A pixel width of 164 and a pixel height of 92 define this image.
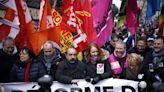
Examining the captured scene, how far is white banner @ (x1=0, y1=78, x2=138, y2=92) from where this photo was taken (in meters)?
8.00

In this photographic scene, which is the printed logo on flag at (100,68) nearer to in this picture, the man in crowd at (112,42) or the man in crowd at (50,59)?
the man in crowd at (50,59)

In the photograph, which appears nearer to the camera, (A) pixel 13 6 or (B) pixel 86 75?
(B) pixel 86 75

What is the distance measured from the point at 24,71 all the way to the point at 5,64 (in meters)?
0.60

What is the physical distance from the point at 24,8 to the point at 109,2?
7.37ft

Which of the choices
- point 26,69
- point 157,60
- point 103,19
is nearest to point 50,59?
point 26,69

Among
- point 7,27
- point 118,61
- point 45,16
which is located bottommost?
point 118,61

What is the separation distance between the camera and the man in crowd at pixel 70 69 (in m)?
7.90

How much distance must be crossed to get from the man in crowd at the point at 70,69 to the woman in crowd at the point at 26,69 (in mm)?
331

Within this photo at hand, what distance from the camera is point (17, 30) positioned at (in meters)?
9.63

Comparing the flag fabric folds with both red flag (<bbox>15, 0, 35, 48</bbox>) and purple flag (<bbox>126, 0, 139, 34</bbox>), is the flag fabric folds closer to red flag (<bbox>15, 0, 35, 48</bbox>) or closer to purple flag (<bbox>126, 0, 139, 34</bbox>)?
red flag (<bbox>15, 0, 35, 48</bbox>)

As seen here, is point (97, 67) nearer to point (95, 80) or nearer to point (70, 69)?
point (95, 80)

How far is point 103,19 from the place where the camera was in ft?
35.9

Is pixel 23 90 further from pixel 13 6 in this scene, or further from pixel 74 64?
pixel 13 6

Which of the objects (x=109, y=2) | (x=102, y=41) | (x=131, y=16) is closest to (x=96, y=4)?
(x=109, y=2)
